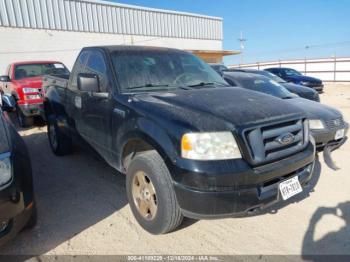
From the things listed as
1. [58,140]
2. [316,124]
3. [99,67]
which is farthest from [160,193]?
[316,124]

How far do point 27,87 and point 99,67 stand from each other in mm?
4423

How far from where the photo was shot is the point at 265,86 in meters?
6.38

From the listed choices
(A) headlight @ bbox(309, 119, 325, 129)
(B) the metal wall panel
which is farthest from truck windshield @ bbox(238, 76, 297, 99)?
(B) the metal wall panel

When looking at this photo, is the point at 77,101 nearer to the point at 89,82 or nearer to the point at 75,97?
the point at 75,97

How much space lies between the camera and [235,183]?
217cm

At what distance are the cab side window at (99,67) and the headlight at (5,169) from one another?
131cm

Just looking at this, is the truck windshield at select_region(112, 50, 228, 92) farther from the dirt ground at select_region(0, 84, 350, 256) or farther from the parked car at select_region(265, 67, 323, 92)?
the parked car at select_region(265, 67, 323, 92)

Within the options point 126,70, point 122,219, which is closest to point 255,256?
point 122,219

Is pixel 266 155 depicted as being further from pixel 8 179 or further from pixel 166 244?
pixel 8 179

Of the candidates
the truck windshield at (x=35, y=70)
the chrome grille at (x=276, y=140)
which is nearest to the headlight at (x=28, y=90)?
the truck windshield at (x=35, y=70)

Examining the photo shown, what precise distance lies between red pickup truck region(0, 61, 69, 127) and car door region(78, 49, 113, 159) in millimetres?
3130

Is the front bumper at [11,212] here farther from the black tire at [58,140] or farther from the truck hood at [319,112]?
the truck hood at [319,112]

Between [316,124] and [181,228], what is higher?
[316,124]

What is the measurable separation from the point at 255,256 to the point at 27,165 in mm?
2185
